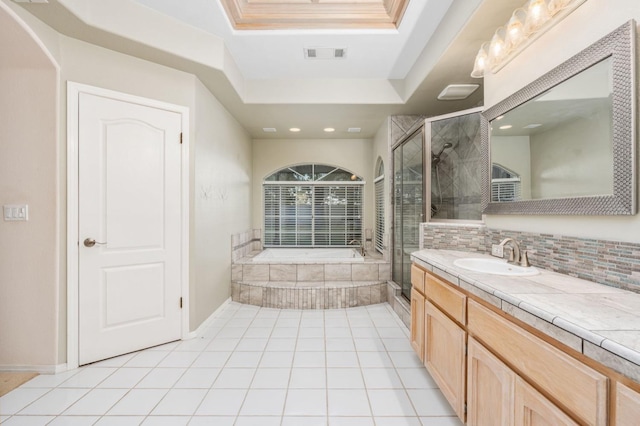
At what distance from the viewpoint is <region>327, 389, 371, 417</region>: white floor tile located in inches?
62.2

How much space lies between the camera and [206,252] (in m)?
2.80

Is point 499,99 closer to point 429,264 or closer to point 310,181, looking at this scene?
point 429,264

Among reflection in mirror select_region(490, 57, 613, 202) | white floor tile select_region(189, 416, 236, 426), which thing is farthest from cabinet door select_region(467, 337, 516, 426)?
white floor tile select_region(189, 416, 236, 426)

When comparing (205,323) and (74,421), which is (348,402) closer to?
(74,421)

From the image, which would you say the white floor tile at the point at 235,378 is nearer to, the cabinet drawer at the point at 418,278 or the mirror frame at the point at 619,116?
the cabinet drawer at the point at 418,278

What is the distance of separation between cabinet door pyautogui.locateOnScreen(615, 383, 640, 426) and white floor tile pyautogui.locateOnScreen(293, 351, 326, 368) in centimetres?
171

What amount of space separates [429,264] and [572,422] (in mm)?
1043

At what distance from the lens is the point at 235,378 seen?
191cm

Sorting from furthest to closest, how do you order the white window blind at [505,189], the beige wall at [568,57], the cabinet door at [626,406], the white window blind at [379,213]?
1. the white window blind at [379,213]
2. the white window blind at [505,189]
3. the beige wall at [568,57]
4. the cabinet door at [626,406]

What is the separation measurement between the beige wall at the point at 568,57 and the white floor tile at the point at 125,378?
276 centimetres

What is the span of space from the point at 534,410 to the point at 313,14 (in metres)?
2.70

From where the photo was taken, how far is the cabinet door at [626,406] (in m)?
0.61

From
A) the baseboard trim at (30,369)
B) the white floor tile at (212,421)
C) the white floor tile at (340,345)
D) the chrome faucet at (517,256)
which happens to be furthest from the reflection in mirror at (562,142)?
the baseboard trim at (30,369)

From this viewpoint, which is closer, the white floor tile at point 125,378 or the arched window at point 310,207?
the white floor tile at point 125,378
